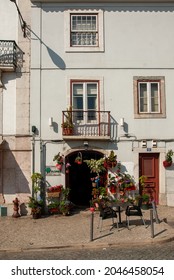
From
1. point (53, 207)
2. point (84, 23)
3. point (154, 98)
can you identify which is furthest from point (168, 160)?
point (84, 23)

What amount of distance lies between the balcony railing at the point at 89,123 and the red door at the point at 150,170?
1914mm

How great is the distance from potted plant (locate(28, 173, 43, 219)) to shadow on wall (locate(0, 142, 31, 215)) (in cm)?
43

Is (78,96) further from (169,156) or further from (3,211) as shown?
(3,211)

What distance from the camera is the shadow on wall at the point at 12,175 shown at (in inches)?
501

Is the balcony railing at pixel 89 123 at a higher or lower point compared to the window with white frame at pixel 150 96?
lower

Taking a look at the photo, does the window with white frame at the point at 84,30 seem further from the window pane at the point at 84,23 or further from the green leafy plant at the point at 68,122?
the green leafy plant at the point at 68,122

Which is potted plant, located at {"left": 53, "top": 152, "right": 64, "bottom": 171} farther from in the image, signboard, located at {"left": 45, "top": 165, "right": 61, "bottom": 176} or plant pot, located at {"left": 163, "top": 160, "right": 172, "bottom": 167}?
plant pot, located at {"left": 163, "top": 160, "right": 172, "bottom": 167}

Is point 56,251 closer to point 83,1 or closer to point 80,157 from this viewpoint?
point 80,157

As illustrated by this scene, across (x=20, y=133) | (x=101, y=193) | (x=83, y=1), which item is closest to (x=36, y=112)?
(x=20, y=133)

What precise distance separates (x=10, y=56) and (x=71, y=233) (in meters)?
7.61

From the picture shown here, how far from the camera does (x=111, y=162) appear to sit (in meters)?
12.7

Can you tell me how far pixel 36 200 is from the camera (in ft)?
40.4

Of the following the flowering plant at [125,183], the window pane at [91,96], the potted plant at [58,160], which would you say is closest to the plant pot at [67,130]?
the potted plant at [58,160]

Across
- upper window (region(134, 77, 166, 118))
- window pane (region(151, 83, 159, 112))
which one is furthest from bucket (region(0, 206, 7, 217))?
window pane (region(151, 83, 159, 112))
